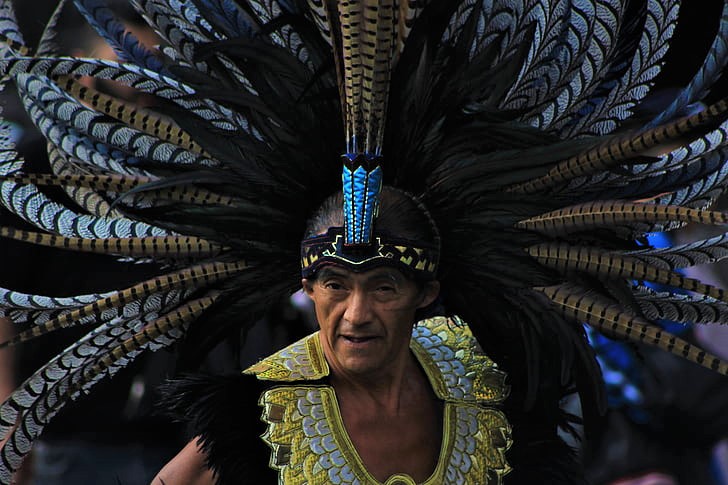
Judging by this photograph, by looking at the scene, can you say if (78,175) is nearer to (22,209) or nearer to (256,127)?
(22,209)

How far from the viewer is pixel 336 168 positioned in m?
3.06

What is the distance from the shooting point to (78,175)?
3.09 meters

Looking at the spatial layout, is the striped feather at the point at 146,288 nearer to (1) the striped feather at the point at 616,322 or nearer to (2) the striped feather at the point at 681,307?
(1) the striped feather at the point at 616,322

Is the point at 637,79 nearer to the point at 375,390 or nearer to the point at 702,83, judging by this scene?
the point at 702,83

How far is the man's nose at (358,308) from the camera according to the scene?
2896 millimetres

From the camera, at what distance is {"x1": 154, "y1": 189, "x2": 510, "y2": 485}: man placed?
2932 mm

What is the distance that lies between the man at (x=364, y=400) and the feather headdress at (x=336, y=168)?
0.16m

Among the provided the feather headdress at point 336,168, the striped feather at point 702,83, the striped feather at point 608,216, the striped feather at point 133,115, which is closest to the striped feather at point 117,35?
the feather headdress at point 336,168

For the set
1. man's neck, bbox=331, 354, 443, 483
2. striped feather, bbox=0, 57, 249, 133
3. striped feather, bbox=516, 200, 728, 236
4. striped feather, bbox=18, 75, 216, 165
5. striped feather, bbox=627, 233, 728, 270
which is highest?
striped feather, bbox=0, 57, 249, 133

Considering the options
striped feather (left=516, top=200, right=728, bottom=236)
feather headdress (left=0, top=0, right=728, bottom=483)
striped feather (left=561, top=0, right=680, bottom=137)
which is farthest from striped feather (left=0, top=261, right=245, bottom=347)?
striped feather (left=561, top=0, right=680, bottom=137)

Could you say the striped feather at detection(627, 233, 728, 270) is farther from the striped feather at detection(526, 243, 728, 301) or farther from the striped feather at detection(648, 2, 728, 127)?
the striped feather at detection(648, 2, 728, 127)

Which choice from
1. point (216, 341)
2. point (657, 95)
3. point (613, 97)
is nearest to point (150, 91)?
point (216, 341)

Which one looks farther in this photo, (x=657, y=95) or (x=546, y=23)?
(x=657, y=95)

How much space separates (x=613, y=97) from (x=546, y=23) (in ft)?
0.95
